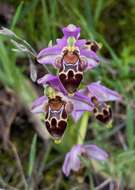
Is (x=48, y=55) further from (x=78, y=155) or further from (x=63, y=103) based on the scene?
(x=78, y=155)

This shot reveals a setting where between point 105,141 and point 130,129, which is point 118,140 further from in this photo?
point 130,129

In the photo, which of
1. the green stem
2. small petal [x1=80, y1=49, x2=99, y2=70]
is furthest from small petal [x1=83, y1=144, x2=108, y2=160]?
small petal [x1=80, y1=49, x2=99, y2=70]

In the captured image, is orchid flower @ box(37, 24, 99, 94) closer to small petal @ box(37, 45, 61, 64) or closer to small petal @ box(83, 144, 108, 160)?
small petal @ box(37, 45, 61, 64)

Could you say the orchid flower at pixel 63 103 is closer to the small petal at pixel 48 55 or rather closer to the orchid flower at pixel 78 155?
the small petal at pixel 48 55

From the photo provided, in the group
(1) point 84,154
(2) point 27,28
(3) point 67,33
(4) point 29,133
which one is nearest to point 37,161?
(4) point 29,133

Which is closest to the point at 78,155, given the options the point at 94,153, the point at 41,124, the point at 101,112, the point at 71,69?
the point at 94,153

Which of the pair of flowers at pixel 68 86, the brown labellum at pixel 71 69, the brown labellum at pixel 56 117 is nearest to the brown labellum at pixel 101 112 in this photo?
the pair of flowers at pixel 68 86

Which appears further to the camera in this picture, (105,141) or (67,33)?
(105,141)
